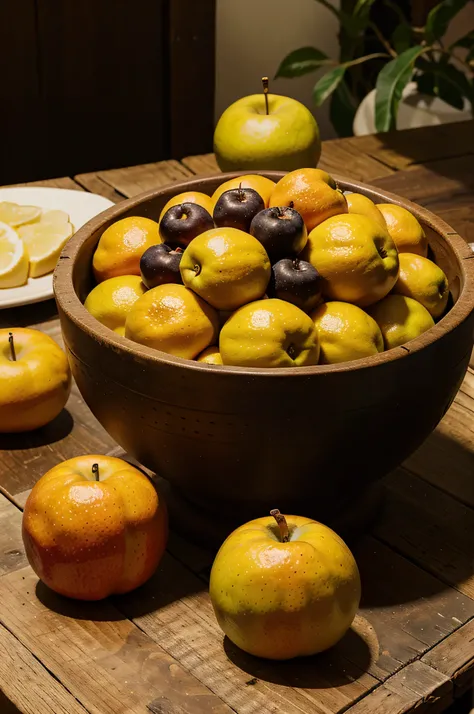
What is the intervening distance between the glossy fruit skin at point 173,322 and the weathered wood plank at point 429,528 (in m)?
0.28

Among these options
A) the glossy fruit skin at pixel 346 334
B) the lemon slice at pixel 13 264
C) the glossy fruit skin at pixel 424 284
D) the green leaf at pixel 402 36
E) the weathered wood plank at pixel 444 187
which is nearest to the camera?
the glossy fruit skin at pixel 346 334

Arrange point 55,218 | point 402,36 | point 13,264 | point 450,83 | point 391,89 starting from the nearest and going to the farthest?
1. point 13,264
2. point 55,218
3. point 391,89
4. point 450,83
5. point 402,36

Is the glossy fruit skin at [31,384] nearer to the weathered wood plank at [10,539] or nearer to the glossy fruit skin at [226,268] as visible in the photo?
the weathered wood plank at [10,539]

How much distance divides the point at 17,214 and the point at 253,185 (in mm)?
573

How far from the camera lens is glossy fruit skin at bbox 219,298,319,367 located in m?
0.86

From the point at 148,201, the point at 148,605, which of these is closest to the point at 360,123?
the point at 148,201

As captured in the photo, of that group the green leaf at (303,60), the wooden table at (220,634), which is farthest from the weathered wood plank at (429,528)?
the green leaf at (303,60)

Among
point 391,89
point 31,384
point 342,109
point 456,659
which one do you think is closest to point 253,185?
point 31,384

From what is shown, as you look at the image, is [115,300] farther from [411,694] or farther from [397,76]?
[397,76]

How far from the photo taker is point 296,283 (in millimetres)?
919

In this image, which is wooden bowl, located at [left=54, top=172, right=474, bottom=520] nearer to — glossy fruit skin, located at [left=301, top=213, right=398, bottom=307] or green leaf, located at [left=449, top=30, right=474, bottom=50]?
glossy fruit skin, located at [left=301, top=213, right=398, bottom=307]

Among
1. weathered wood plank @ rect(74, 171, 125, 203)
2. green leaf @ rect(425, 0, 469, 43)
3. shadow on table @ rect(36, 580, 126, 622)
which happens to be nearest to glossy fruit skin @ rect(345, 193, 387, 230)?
shadow on table @ rect(36, 580, 126, 622)

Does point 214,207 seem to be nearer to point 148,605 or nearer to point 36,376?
point 36,376

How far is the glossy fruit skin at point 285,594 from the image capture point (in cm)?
80
